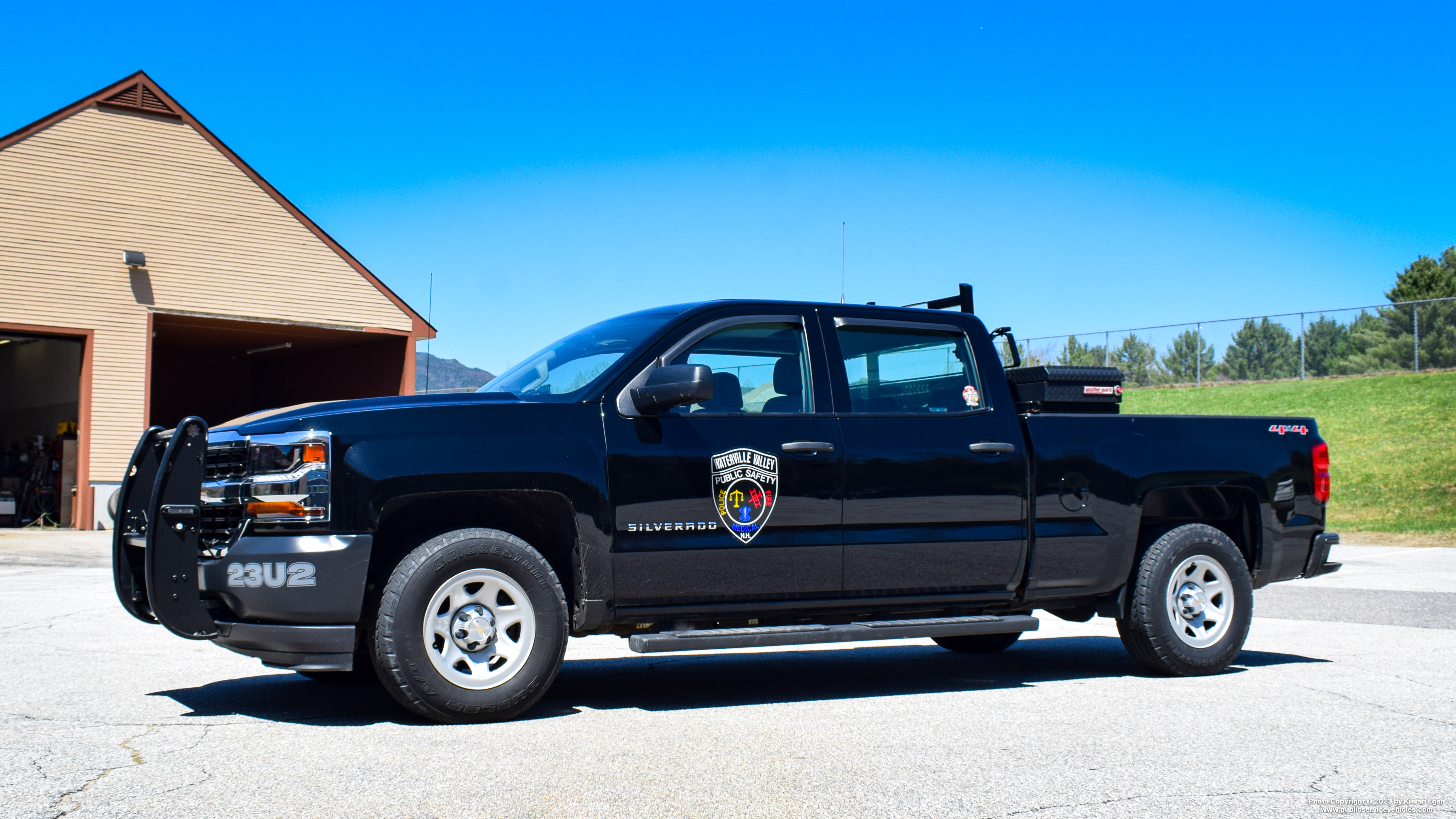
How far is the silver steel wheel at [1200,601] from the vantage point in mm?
6828

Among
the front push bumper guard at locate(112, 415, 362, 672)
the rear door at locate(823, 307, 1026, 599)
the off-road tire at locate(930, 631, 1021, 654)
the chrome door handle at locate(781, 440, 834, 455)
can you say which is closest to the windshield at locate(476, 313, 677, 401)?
the chrome door handle at locate(781, 440, 834, 455)

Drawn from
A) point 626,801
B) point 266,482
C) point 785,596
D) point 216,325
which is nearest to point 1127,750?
point 785,596

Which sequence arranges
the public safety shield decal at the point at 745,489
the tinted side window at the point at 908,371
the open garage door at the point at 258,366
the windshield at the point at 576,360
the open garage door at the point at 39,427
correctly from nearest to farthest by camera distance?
1. the public safety shield decal at the point at 745,489
2. the windshield at the point at 576,360
3. the tinted side window at the point at 908,371
4. the open garage door at the point at 39,427
5. the open garage door at the point at 258,366

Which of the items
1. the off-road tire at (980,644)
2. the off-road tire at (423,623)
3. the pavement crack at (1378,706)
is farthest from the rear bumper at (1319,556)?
the off-road tire at (423,623)

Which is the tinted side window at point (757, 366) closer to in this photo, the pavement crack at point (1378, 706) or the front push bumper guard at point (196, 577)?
the front push bumper guard at point (196, 577)

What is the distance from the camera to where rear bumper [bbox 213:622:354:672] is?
16.3ft

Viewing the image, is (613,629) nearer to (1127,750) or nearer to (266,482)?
(266,482)

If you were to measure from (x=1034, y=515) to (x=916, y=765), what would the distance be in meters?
2.22

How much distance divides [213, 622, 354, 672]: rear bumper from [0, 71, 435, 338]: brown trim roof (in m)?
21.2

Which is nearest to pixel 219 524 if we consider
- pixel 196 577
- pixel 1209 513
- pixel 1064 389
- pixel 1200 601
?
pixel 196 577

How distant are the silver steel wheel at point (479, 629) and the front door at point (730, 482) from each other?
50cm

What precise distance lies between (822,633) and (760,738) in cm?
82

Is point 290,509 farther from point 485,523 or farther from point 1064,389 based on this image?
point 1064,389

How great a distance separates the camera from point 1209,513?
727cm
